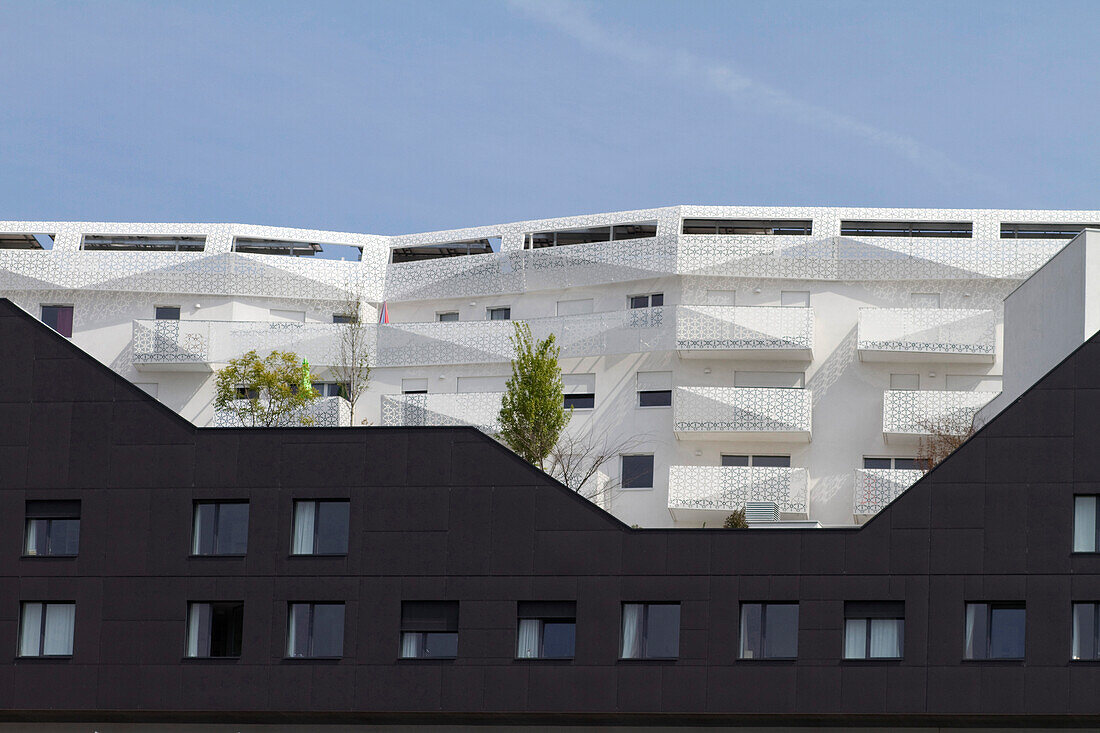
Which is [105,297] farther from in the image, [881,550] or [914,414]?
[881,550]

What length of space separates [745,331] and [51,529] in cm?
2480

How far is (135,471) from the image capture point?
40.8 meters

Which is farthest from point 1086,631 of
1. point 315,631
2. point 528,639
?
point 315,631

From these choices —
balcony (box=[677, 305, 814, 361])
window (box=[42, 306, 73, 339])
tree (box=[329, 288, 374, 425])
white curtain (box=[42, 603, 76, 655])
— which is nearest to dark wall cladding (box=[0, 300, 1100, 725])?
white curtain (box=[42, 603, 76, 655])

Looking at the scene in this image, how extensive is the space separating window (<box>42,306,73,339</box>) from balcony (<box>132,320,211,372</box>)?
11.0ft

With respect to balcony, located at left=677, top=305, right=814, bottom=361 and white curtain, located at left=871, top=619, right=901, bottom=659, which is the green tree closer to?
balcony, located at left=677, top=305, right=814, bottom=361

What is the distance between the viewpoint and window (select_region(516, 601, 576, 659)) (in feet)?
128

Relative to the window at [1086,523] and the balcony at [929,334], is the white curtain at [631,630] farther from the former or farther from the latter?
the balcony at [929,334]

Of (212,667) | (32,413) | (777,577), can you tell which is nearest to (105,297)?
(32,413)

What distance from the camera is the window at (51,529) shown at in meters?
40.8

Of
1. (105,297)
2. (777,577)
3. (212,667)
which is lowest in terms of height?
(212,667)

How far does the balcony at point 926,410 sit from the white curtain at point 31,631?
2718 cm

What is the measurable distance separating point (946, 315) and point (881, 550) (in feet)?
65.2

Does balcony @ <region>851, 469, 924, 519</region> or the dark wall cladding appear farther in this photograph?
balcony @ <region>851, 469, 924, 519</region>
